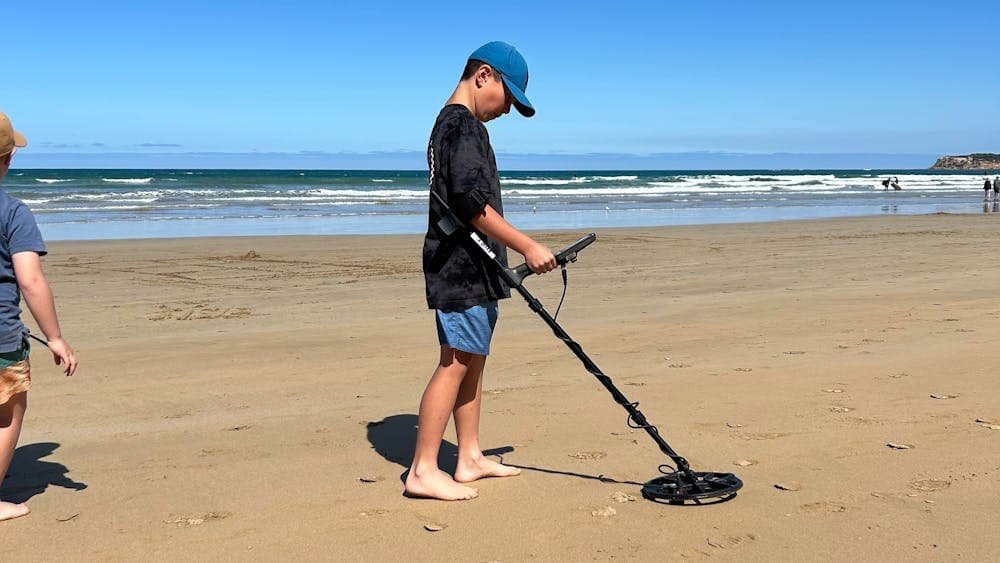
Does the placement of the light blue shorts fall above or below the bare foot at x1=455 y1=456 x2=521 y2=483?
above

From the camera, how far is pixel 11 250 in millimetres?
3535

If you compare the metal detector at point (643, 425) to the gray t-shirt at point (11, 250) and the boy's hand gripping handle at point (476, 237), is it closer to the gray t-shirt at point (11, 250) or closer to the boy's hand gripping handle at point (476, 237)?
the boy's hand gripping handle at point (476, 237)

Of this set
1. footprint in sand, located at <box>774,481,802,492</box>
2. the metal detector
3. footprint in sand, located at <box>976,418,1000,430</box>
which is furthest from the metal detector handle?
footprint in sand, located at <box>976,418,1000,430</box>

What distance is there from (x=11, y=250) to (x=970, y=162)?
6256 inches

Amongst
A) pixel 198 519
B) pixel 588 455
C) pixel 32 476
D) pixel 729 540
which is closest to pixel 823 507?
pixel 729 540

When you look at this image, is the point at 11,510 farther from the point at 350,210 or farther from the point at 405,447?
the point at 350,210

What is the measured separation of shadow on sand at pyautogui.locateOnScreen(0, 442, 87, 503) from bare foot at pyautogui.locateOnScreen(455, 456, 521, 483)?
1.58 m

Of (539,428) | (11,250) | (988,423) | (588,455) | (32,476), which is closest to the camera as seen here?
(11,250)

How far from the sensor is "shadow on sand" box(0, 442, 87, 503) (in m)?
4.13

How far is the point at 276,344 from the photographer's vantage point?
7551 millimetres

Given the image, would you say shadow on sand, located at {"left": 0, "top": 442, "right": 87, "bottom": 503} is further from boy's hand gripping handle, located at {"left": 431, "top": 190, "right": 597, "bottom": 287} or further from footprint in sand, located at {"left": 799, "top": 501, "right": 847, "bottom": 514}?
footprint in sand, located at {"left": 799, "top": 501, "right": 847, "bottom": 514}

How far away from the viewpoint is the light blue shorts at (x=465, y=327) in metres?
3.81

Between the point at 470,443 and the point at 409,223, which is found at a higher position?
the point at 470,443

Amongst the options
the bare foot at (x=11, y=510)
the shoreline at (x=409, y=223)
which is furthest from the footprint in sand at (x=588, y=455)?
the shoreline at (x=409, y=223)
